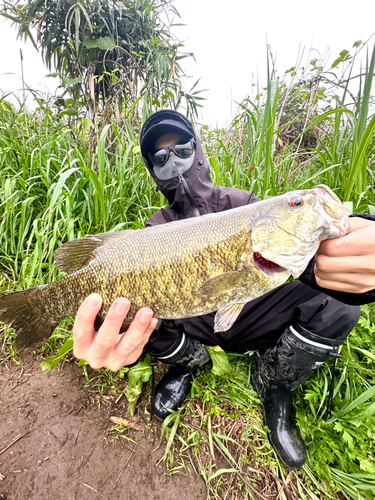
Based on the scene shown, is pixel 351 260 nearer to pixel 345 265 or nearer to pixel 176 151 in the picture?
pixel 345 265

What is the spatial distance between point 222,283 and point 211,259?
5.7 inches

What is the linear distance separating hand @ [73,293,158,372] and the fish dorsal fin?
0.28m

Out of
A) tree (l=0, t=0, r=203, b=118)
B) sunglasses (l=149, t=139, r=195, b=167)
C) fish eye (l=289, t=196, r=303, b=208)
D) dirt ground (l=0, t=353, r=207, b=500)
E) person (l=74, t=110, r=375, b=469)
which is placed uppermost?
tree (l=0, t=0, r=203, b=118)

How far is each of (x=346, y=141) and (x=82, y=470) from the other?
11.5ft

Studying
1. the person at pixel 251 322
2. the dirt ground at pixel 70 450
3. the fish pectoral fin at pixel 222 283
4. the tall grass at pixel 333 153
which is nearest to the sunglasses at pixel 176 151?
the person at pixel 251 322

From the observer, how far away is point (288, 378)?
1696 millimetres

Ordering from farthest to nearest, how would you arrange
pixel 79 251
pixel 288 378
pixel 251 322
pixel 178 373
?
pixel 178 373, pixel 251 322, pixel 288 378, pixel 79 251

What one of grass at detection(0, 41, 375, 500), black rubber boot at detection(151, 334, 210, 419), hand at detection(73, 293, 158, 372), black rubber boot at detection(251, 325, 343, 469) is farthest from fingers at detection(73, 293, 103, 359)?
black rubber boot at detection(251, 325, 343, 469)

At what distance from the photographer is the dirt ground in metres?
1.45

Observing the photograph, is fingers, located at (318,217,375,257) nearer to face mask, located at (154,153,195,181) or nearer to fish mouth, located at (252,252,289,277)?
fish mouth, located at (252,252,289,277)

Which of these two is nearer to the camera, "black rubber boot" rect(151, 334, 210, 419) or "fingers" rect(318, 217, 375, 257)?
"fingers" rect(318, 217, 375, 257)

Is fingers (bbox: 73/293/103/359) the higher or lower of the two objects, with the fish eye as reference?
lower

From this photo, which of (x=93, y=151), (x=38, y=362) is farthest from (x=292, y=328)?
(x=93, y=151)

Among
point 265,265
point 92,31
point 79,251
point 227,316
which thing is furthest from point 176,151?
point 92,31
